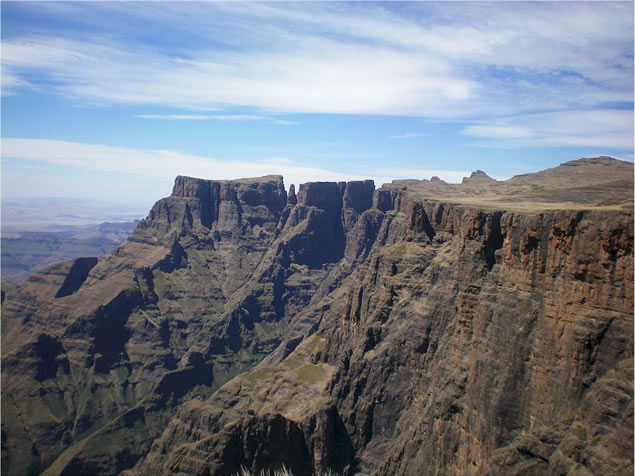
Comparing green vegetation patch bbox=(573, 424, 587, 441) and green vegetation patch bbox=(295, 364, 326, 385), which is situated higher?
green vegetation patch bbox=(573, 424, 587, 441)

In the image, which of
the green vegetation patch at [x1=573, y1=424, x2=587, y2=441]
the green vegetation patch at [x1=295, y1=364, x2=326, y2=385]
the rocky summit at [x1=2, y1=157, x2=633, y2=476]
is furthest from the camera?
the green vegetation patch at [x1=295, y1=364, x2=326, y2=385]

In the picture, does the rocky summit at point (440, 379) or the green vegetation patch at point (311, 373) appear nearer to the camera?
the rocky summit at point (440, 379)

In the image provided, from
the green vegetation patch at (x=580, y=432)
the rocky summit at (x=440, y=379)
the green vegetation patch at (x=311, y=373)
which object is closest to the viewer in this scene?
the green vegetation patch at (x=580, y=432)

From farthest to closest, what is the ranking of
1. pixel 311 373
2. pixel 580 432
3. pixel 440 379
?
pixel 311 373
pixel 440 379
pixel 580 432

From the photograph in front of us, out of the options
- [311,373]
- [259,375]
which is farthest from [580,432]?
[259,375]

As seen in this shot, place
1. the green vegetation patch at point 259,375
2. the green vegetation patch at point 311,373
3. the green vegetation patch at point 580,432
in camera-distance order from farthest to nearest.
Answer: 1. the green vegetation patch at point 259,375
2. the green vegetation patch at point 311,373
3. the green vegetation patch at point 580,432

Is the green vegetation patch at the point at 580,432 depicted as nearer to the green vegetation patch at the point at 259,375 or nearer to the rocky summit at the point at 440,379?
the rocky summit at the point at 440,379

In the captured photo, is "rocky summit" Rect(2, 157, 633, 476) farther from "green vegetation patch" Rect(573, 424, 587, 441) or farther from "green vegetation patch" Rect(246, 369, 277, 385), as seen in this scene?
"green vegetation patch" Rect(246, 369, 277, 385)

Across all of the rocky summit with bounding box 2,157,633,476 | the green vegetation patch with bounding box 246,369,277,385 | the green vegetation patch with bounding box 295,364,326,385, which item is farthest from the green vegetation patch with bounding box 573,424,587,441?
the green vegetation patch with bounding box 246,369,277,385

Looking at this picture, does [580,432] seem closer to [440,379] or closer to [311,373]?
[440,379]

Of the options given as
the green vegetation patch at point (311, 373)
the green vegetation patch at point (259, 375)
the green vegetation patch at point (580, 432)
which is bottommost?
the green vegetation patch at point (259, 375)

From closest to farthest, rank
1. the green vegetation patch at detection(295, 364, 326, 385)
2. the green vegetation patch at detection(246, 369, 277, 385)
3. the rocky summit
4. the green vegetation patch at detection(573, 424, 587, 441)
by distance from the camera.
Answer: the green vegetation patch at detection(573, 424, 587, 441), the rocky summit, the green vegetation patch at detection(295, 364, 326, 385), the green vegetation patch at detection(246, 369, 277, 385)

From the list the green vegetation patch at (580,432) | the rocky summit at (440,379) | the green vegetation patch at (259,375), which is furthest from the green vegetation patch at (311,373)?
the green vegetation patch at (580,432)

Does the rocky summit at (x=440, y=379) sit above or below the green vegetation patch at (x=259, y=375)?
above
